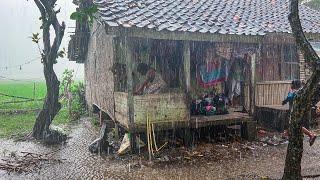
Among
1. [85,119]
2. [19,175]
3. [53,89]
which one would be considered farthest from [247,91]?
[85,119]

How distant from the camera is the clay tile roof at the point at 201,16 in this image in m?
9.61

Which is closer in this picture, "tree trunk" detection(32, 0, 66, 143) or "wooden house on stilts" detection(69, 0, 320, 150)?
"wooden house on stilts" detection(69, 0, 320, 150)

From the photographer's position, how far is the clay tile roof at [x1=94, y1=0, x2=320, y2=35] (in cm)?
961

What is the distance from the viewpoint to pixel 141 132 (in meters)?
9.99

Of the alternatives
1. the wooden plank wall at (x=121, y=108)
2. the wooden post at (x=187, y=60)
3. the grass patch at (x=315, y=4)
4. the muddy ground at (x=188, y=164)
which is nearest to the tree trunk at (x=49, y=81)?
the muddy ground at (x=188, y=164)

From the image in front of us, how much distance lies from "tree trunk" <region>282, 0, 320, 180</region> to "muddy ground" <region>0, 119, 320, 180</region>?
52.6 inches

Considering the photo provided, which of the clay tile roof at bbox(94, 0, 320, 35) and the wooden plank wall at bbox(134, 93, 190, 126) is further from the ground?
the clay tile roof at bbox(94, 0, 320, 35)

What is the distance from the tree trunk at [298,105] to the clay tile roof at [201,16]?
3.67 metres

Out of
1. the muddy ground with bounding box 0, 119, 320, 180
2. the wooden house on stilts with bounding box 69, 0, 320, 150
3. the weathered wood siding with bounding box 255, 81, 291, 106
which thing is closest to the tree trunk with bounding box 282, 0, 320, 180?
the muddy ground with bounding box 0, 119, 320, 180

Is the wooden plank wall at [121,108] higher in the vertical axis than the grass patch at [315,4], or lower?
lower

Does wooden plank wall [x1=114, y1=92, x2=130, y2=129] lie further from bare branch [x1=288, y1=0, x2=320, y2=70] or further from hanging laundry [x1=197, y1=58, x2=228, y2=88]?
bare branch [x1=288, y1=0, x2=320, y2=70]

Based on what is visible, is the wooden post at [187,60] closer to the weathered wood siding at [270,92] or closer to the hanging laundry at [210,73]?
the hanging laundry at [210,73]

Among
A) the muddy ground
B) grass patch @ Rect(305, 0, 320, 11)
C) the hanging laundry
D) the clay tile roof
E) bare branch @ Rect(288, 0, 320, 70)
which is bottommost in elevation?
the muddy ground

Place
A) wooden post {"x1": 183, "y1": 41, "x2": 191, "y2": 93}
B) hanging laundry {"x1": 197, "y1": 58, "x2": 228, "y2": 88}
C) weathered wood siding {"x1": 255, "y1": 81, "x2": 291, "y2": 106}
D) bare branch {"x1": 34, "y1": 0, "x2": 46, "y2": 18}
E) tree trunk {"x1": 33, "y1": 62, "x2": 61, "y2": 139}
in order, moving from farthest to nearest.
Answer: weathered wood siding {"x1": 255, "y1": 81, "x2": 291, "y2": 106}, tree trunk {"x1": 33, "y1": 62, "x2": 61, "y2": 139}, hanging laundry {"x1": 197, "y1": 58, "x2": 228, "y2": 88}, bare branch {"x1": 34, "y1": 0, "x2": 46, "y2": 18}, wooden post {"x1": 183, "y1": 41, "x2": 191, "y2": 93}
